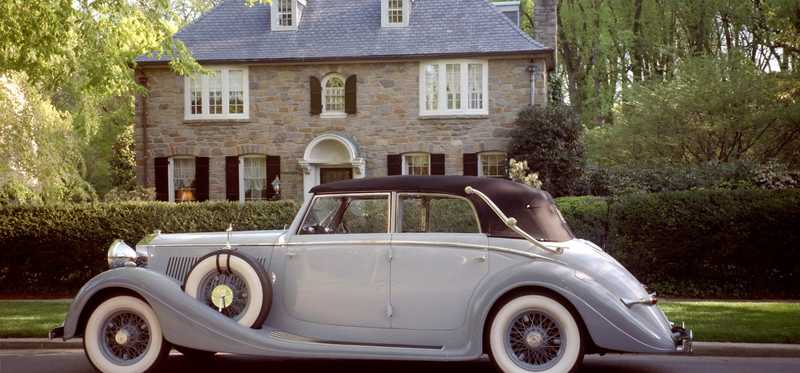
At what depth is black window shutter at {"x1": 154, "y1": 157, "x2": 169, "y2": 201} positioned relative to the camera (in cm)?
2603

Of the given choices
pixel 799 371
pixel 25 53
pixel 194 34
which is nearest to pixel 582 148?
pixel 194 34

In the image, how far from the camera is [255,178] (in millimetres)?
26109

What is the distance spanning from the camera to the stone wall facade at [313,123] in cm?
2483


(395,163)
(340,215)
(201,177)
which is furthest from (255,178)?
(340,215)

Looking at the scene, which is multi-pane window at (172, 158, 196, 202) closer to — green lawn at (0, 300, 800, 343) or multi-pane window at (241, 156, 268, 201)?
multi-pane window at (241, 156, 268, 201)

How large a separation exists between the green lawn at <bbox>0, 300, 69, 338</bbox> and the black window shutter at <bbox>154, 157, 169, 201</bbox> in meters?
11.8

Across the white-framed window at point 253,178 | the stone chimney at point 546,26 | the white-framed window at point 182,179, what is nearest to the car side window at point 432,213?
the white-framed window at point 253,178

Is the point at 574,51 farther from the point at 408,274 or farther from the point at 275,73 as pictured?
the point at 408,274

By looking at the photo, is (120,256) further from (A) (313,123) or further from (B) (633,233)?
(A) (313,123)

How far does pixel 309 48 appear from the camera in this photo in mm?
25828

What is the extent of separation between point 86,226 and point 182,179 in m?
11.0

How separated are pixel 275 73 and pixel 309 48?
4.23ft

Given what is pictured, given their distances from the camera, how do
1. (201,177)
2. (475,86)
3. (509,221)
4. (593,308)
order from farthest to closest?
(201,177), (475,86), (509,221), (593,308)

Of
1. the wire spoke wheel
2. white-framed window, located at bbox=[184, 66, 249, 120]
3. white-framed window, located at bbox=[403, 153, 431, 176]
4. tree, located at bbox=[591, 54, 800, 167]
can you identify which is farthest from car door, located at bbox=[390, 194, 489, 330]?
white-framed window, located at bbox=[184, 66, 249, 120]
